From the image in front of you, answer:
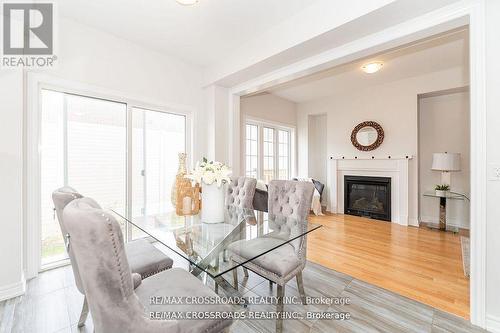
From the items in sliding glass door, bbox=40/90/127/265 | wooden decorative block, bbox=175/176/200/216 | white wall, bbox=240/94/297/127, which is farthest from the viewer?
white wall, bbox=240/94/297/127

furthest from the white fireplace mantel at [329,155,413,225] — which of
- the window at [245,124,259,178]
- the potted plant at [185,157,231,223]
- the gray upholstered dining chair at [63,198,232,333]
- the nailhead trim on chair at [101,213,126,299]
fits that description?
the nailhead trim on chair at [101,213,126,299]

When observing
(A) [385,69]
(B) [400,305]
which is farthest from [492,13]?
(A) [385,69]

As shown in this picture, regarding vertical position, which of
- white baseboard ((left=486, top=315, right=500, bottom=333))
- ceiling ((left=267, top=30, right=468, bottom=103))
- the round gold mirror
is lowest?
white baseboard ((left=486, top=315, right=500, bottom=333))

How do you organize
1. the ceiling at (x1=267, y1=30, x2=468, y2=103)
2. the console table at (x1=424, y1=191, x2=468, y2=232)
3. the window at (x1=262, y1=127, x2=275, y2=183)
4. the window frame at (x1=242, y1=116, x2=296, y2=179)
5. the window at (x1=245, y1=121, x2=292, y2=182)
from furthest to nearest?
the window at (x1=262, y1=127, x2=275, y2=183)
the window at (x1=245, y1=121, x2=292, y2=182)
the window frame at (x1=242, y1=116, x2=296, y2=179)
the console table at (x1=424, y1=191, x2=468, y2=232)
the ceiling at (x1=267, y1=30, x2=468, y2=103)

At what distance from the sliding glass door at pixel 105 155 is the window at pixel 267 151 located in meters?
1.99

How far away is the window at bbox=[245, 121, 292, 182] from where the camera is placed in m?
5.26

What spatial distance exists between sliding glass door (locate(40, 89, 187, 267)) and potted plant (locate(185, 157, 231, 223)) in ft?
2.24

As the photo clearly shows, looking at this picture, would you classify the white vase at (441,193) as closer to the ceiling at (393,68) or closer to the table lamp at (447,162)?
the table lamp at (447,162)

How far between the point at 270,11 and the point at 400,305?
299 cm

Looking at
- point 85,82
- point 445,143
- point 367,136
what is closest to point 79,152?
point 85,82

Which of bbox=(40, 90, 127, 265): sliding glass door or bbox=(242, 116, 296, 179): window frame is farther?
bbox=(242, 116, 296, 179): window frame

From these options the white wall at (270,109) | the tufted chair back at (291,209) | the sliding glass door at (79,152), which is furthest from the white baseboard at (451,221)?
the sliding glass door at (79,152)

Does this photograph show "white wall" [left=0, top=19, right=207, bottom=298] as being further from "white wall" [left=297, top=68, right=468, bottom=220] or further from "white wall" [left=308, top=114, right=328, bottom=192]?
"white wall" [left=308, top=114, right=328, bottom=192]

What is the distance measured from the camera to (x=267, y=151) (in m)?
5.65
